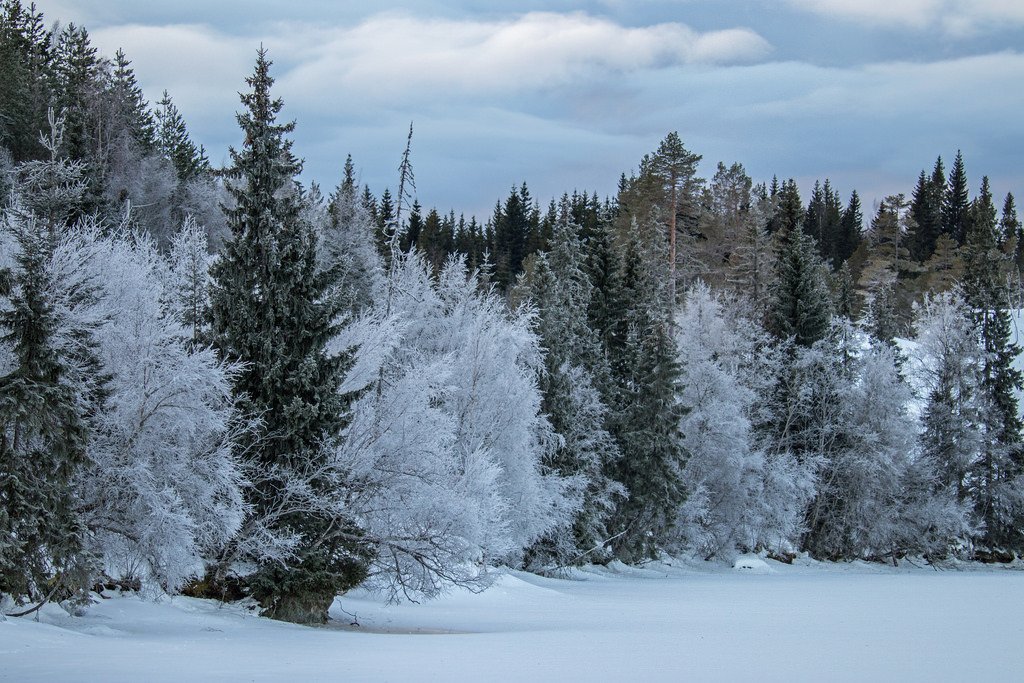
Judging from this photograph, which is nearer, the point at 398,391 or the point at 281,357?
the point at 281,357

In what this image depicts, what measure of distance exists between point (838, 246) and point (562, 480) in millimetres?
99470

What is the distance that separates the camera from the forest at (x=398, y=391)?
21109mm

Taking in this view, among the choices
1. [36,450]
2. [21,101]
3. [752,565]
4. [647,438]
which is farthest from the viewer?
[21,101]

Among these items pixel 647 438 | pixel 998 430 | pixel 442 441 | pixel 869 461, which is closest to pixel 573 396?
pixel 647 438

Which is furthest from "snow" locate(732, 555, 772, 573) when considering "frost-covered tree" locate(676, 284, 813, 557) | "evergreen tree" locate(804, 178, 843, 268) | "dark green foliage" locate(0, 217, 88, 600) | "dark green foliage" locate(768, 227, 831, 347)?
"evergreen tree" locate(804, 178, 843, 268)

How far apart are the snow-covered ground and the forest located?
1492mm

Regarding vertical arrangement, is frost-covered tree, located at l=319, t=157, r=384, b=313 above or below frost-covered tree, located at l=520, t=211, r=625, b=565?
above

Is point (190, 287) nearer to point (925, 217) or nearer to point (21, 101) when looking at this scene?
point (21, 101)

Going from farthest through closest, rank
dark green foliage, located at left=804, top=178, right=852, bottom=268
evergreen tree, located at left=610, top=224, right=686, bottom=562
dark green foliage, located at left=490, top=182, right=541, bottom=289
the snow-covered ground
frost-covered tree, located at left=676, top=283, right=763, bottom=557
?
dark green foliage, located at left=804, top=178, right=852, bottom=268 → dark green foliage, located at left=490, top=182, right=541, bottom=289 → frost-covered tree, located at left=676, top=283, right=763, bottom=557 → evergreen tree, located at left=610, top=224, right=686, bottom=562 → the snow-covered ground

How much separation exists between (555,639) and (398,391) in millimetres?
Result: 10498

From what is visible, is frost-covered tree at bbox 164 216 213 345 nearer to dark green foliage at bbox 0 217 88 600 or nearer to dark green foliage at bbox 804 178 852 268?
dark green foliage at bbox 0 217 88 600

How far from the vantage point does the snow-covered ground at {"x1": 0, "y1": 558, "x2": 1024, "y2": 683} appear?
556 inches

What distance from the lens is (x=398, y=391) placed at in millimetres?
28422

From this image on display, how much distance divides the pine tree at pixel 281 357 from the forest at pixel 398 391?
0.26 ft
